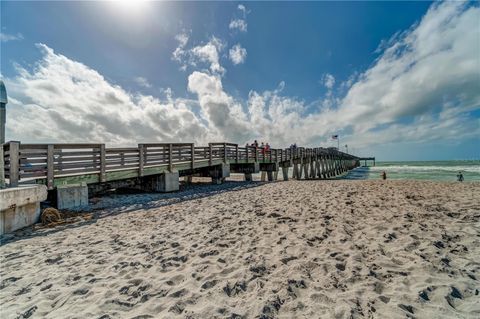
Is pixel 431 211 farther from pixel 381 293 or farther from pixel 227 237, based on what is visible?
pixel 227 237

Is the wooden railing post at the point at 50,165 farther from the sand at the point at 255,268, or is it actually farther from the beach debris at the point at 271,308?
the beach debris at the point at 271,308

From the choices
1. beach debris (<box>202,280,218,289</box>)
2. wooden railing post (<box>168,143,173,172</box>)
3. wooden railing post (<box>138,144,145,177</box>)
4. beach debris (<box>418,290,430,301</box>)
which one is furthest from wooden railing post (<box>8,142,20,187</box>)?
beach debris (<box>418,290,430,301</box>)

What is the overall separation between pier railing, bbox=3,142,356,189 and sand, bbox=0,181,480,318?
8.85ft

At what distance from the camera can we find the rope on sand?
5879mm

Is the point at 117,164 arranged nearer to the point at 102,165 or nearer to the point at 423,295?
the point at 102,165

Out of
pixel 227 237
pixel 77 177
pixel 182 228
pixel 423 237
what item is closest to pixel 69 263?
pixel 182 228

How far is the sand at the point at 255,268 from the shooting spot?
240 cm

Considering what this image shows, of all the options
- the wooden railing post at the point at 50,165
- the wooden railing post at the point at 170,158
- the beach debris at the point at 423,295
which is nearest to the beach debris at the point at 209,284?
the beach debris at the point at 423,295

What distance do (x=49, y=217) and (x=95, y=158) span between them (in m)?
3.12

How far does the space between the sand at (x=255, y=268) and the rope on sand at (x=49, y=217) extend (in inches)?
23.6

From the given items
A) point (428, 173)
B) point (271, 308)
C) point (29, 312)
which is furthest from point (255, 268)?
point (428, 173)

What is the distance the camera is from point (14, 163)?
20.7 feet

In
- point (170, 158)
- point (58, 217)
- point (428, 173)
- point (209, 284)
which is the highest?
point (170, 158)

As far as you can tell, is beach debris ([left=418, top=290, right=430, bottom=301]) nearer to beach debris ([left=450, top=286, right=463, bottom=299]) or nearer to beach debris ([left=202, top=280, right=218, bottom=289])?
beach debris ([left=450, top=286, right=463, bottom=299])
